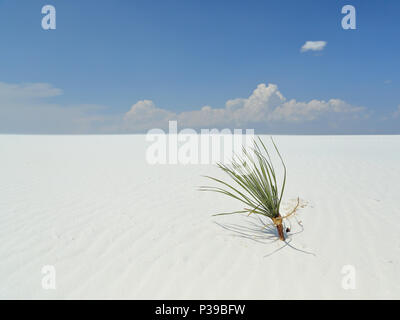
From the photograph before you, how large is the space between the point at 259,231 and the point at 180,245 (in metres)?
1.13

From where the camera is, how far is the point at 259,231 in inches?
119

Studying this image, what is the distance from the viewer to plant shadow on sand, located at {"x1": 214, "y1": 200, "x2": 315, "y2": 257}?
2783mm

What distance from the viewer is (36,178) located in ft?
17.9

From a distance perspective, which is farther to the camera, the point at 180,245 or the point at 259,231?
the point at 259,231

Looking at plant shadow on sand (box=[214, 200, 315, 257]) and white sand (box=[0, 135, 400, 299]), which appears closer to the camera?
white sand (box=[0, 135, 400, 299])

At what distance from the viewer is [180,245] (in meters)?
2.67

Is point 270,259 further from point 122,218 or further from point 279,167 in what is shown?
point 279,167

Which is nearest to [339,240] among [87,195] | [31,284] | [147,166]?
[31,284]

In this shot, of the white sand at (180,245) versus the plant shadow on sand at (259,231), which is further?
the plant shadow on sand at (259,231)

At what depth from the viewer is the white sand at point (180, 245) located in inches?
81.0

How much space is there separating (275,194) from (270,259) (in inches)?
31.7

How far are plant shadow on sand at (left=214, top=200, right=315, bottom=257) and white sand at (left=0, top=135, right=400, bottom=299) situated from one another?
0.04 m

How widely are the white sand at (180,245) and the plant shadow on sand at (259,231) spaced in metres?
0.04
